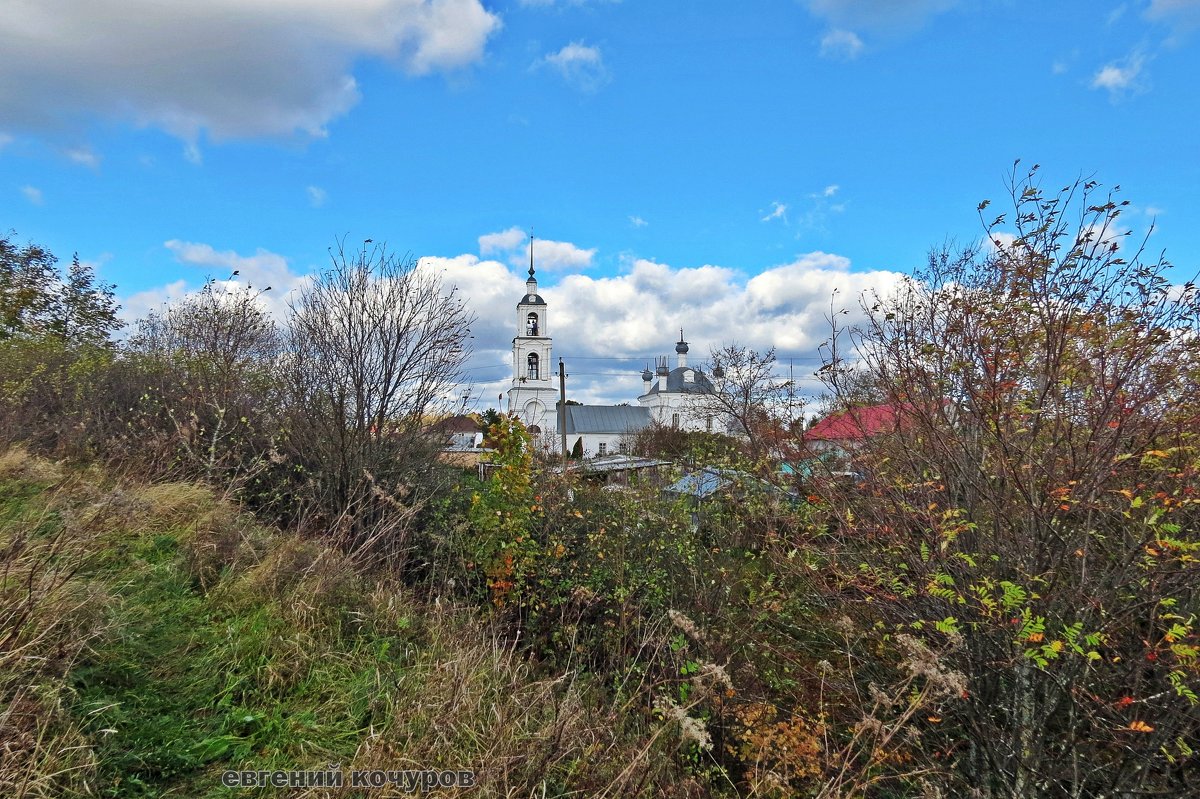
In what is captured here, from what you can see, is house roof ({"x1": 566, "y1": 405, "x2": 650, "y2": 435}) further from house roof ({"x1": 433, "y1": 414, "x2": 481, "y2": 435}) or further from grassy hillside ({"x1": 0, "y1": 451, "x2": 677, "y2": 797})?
grassy hillside ({"x1": 0, "y1": 451, "x2": 677, "y2": 797})

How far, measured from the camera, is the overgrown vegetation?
9.05 ft

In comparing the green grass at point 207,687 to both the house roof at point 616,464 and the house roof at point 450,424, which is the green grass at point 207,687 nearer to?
the house roof at point 450,424

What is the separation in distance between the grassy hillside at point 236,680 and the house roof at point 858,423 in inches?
115

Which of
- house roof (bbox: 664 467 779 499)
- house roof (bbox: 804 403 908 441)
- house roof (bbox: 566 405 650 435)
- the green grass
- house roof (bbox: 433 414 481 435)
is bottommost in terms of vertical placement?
the green grass

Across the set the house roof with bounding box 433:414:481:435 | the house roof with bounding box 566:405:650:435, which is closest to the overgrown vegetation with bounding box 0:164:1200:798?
the house roof with bounding box 433:414:481:435

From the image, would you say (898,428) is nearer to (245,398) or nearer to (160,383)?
(245,398)

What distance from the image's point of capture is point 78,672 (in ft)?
9.09

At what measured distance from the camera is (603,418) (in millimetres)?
60562

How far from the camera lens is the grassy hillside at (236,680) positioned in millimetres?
2494

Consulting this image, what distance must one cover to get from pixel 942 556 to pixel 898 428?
1.05m

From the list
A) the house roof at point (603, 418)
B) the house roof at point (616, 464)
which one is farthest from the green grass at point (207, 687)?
the house roof at point (603, 418)

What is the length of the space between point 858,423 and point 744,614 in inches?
98.2

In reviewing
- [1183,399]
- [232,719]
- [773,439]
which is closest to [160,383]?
[232,719]

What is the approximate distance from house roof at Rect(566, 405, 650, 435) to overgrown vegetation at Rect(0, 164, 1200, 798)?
174 ft
